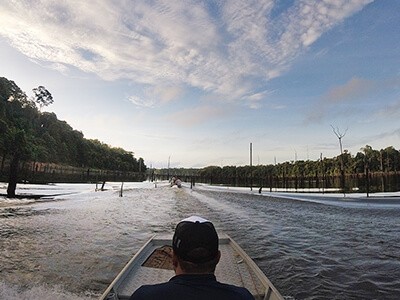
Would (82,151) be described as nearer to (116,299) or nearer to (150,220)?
(150,220)

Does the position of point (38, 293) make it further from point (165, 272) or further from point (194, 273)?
point (194, 273)

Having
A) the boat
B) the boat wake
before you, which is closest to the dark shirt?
the boat

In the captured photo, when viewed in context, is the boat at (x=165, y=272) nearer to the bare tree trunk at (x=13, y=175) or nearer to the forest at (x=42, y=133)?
the bare tree trunk at (x=13, y=175)

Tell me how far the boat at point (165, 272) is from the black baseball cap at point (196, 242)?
5.68 ft

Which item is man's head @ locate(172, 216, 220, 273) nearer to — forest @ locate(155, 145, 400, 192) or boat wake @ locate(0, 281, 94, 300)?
boat wake @ locate(0, 281, 94, 300)

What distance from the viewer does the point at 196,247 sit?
6.52ft

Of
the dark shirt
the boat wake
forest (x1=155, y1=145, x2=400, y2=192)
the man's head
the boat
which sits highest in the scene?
forest (x1=155, y1=145, x2=400, y2=192)

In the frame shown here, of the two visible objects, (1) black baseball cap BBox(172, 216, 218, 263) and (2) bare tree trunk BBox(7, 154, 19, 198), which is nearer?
(1) black baseball cap BBox(172, 216, 218, 263)

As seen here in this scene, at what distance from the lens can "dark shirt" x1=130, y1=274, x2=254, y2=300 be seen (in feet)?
5.60

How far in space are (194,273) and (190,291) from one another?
0.65 ft

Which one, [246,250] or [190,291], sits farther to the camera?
[246,250]

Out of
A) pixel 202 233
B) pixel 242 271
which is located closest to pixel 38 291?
pixel 242 271

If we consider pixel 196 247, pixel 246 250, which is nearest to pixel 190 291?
pixel 196 247

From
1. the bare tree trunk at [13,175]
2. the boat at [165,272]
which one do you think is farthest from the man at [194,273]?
the bare tree trunk at [13,175]
